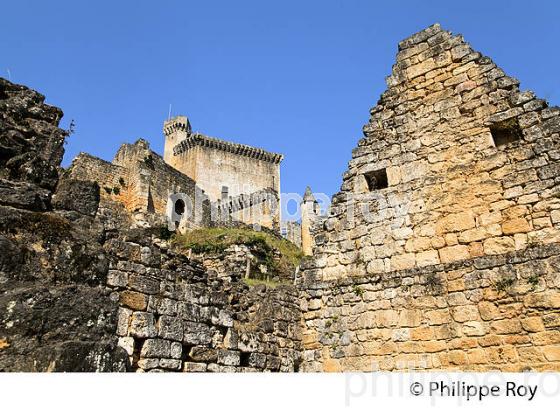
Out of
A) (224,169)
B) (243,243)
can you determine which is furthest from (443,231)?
(224,169)

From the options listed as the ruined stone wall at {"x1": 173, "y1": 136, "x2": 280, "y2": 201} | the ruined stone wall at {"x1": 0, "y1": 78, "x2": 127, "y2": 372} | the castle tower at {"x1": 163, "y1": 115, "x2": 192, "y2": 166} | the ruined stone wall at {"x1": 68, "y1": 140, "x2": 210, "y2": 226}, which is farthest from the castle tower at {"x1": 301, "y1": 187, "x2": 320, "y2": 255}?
the castle tower at {"x1": 163, "y1": 115, "x2": 192, "y2": 166}

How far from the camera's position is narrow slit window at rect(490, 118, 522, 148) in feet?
23.7

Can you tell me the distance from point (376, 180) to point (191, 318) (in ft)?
13.4

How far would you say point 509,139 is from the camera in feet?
24.1

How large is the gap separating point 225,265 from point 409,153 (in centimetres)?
1327

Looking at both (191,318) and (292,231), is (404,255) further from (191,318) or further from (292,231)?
(292,231)

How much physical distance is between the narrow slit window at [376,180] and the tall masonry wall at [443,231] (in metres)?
0.02

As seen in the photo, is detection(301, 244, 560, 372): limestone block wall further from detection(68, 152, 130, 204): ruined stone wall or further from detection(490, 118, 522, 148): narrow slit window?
detection(68, 152, 130, 204): ruined stone wall

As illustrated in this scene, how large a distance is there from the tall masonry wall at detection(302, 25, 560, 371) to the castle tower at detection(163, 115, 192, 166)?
55.0 m

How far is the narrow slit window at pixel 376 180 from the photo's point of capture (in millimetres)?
8367

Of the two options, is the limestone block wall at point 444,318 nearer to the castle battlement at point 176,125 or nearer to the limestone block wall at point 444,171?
the limestone block wall at point 444,171

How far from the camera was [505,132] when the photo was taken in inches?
292
